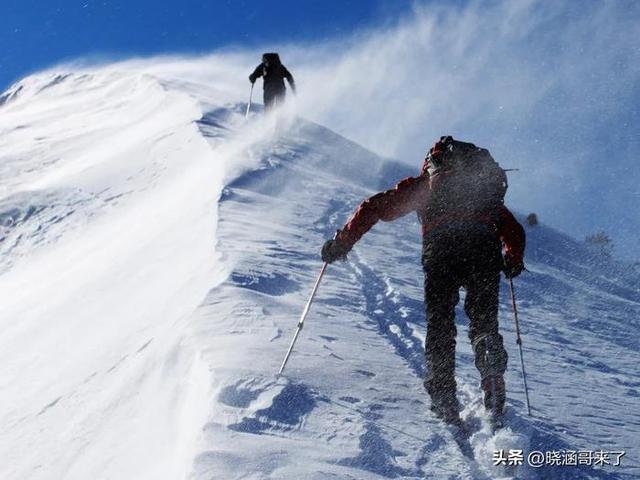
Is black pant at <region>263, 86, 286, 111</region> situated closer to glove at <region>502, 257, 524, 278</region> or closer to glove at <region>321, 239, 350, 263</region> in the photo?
glove at <region>321, 239, 350, 263</region>

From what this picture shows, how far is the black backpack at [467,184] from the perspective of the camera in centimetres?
429

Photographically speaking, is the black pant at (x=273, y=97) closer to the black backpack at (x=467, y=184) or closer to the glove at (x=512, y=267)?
the black backpack at (x=467, y=184)

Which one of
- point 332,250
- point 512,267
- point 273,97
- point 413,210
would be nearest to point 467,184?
point 413,210

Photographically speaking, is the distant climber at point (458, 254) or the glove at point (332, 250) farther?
the glove at point (332, 250)

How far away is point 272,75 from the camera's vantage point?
650 inches

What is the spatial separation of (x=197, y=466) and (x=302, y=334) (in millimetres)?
2268

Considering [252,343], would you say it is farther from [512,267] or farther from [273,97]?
[273,97]

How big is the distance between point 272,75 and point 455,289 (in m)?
13.2

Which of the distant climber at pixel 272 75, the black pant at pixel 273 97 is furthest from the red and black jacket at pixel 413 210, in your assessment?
the black pant at pixel 273 97

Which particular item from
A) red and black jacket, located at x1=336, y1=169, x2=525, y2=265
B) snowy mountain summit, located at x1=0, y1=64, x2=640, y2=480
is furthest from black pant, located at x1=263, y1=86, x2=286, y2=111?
red and black jacket, located at x1=336, y1=169, x2=525, y2=265

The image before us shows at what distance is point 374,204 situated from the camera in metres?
4.56

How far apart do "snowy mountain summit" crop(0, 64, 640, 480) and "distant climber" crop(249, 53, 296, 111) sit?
105 inches

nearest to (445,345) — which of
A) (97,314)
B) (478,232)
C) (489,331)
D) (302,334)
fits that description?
(489,331)

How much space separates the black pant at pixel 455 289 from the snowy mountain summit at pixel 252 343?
0.39m
